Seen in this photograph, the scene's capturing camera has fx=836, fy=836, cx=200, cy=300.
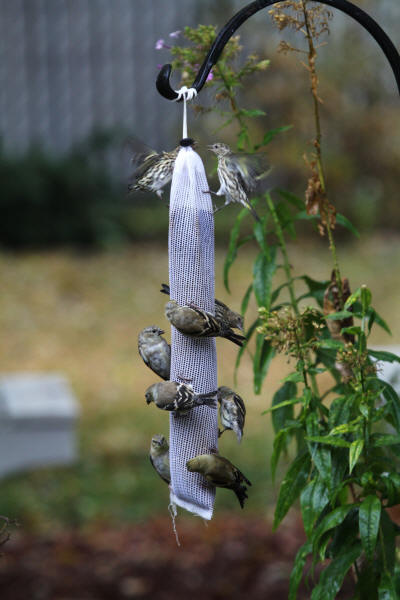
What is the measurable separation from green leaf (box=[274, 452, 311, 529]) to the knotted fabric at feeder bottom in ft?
0.49

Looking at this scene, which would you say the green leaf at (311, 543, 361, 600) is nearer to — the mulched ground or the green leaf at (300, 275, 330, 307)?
the green leaf at (300, 275, 330, 307)

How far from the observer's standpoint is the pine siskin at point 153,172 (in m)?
1.75

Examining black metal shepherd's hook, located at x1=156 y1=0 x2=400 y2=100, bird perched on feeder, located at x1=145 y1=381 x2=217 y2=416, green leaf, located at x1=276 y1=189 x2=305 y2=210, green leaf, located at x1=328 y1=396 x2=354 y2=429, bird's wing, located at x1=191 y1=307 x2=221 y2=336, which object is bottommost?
green leaf, located at x1=328 y1=396 x2=354 y2=429

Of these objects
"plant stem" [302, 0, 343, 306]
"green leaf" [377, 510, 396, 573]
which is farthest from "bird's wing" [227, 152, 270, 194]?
"green leaf" [377, 510, 396, 573]

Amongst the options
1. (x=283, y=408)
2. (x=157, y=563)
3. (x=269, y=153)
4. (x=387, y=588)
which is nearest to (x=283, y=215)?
(x=283, y=408)

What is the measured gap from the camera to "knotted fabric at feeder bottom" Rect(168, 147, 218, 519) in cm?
178

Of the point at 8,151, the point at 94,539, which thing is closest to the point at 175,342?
the point at 94,539

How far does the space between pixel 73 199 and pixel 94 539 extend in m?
5.95

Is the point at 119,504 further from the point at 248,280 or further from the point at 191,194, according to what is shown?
the point at 248,280

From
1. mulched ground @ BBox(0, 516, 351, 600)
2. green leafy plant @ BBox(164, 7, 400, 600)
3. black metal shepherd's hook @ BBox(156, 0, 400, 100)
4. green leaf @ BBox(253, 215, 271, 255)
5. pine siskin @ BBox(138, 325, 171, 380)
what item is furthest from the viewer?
mulched ground @ BBox(0, 516, 351, 600)

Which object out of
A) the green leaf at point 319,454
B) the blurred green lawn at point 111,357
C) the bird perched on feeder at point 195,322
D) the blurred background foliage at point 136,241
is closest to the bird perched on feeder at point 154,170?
the bird perched on feeder at point 195,322

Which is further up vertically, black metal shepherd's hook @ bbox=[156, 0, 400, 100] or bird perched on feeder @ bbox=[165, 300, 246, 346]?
black metal shepherd's hook @ bbox=[156, 0, 400, 100]

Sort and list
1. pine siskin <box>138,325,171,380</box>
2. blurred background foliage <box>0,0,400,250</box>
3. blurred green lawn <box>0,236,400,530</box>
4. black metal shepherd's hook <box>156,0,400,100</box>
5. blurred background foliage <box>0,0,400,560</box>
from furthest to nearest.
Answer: blurred background foliage <box>0,0,400,250</box> < blurred background foliage <box>0,0,400,560</box> < blurred green lawn <box>0,236,400,530</box> < pine siskin <box>138,325,171,380</box> < black metal shepherd's hook <box>156,0,400,100</box>

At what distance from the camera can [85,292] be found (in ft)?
27.7
